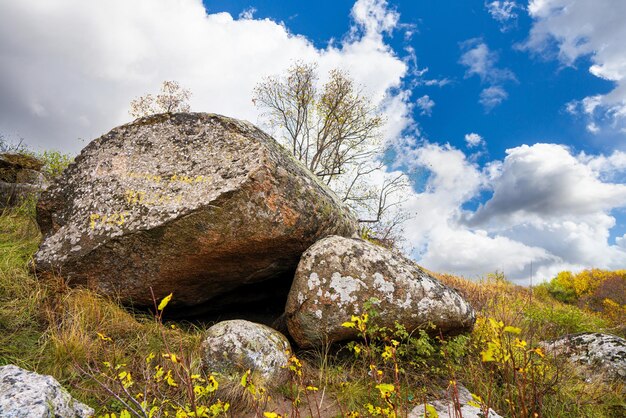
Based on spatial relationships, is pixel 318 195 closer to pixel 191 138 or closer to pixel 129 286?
pixel 191 138

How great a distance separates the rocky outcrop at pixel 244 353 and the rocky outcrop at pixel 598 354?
424cm

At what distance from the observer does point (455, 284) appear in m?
11.0

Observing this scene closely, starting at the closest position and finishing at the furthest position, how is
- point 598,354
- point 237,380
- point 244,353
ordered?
1. point 237,380
2. point 244,353
3. point 598,354

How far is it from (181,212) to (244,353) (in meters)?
1.88

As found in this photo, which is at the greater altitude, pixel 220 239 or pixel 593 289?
pixel 593 289

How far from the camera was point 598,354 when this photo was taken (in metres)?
6.38

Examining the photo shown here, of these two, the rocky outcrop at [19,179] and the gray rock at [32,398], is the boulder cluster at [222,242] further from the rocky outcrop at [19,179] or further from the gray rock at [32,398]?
the rocky outcrop at [19,179]

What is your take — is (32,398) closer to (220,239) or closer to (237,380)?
(237,380)

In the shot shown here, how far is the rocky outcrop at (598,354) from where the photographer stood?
5972mm

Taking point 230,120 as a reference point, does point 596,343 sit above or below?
below

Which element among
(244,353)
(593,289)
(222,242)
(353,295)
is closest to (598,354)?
(353,295)

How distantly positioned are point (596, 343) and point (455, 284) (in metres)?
4.47

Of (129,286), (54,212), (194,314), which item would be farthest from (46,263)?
(194,314)

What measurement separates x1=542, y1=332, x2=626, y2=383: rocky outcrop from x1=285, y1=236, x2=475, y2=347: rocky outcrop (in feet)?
7.29
